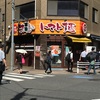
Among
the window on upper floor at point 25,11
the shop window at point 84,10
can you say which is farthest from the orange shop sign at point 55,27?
the shop window at point 84,10

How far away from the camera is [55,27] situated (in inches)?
1098

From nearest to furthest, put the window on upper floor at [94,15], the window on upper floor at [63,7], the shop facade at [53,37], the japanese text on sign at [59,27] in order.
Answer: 1. the shop facade at [53,37]
2. the japanese text on sign at [59,27]
3. the window on upper floor at [63,7]
4. the window on upper floor at [94,15]

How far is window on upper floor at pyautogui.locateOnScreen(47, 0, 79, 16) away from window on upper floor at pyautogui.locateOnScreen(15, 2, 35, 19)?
1.69 meters

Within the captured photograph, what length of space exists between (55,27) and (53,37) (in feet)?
3.03

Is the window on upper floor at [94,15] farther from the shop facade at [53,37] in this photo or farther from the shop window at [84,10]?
the shop facade at [53,37]

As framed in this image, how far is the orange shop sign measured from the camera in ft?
90.8

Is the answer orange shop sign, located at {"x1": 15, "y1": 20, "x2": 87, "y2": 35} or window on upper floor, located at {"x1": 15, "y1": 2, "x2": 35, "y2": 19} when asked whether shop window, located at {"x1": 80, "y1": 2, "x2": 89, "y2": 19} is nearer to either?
orange shop sign, located at {"x1": 15, "y1": 20, "x2": 87, "y2": 35}

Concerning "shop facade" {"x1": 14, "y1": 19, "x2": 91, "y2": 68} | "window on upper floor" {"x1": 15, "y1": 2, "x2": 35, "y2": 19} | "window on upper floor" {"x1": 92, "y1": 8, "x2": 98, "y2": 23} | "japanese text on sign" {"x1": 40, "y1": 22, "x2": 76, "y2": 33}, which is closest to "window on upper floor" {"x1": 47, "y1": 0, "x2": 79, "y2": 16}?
"shop facade" {"x1": 14, "y1": 19, "x2": 91, "y2": 68}

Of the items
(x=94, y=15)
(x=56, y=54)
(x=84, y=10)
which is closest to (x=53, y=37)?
(x=56, y=54)

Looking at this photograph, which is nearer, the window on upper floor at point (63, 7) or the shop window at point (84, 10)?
the window on upper floor at point (63, 7)

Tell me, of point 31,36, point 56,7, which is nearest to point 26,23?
point 31,36

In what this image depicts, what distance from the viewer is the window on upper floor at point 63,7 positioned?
28.2 meters

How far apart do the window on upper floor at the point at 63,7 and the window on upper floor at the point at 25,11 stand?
169cm

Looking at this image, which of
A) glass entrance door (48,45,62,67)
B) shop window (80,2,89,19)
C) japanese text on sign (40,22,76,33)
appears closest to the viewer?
japanese text on sign (40,22,76,33)
